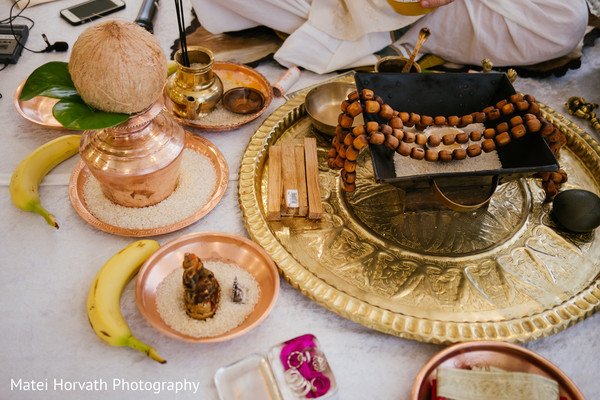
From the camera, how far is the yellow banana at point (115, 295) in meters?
0.98

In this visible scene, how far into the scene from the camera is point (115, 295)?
1063 millimetres

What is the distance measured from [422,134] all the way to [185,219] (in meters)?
0.74

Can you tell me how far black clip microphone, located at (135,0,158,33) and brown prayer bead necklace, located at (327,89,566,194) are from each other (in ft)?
4.15

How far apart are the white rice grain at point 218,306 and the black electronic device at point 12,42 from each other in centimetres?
139

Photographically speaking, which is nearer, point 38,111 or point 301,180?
A: point 301,180

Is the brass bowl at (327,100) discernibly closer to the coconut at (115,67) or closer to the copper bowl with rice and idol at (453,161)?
the copper bowl with rice and idol at (453,161)

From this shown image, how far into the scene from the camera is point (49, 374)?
1.00 m

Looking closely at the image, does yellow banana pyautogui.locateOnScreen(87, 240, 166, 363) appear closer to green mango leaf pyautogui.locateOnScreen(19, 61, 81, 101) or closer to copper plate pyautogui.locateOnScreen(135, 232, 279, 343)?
copper plate pyautogui.locateOnScreen(135, 232, 279, 343)

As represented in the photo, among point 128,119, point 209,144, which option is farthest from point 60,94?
point 209,144

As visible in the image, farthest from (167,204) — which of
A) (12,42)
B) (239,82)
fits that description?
(12,42)

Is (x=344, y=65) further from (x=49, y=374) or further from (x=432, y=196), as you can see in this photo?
(x=49, y=374)

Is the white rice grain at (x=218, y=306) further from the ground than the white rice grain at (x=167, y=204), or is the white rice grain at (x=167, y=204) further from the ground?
the white rice grain at (x=167, y=204)

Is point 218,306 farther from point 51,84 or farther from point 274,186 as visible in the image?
point 51,84

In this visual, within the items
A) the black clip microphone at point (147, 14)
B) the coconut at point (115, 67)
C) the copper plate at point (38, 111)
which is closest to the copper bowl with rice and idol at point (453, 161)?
the coconut at point (115, 67)
